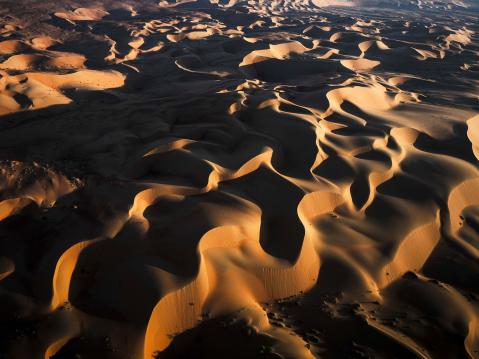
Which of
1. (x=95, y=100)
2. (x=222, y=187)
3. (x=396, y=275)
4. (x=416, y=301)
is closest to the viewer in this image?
(x=416, y=301)

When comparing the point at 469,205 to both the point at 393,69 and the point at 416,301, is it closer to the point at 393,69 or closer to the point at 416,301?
the point at 416,301

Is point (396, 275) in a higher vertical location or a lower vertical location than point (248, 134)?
lower

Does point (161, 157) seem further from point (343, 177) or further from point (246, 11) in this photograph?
point (246, 11)

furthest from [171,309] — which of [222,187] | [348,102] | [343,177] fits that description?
[348,102]

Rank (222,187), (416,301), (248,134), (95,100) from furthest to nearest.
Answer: (95,100) → (248,134) → (222,187) → (416,301)

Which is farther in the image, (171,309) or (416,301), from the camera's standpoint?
(416,301)

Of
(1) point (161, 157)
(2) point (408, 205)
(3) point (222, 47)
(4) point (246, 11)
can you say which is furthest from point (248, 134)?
(4) point (246, 11)
